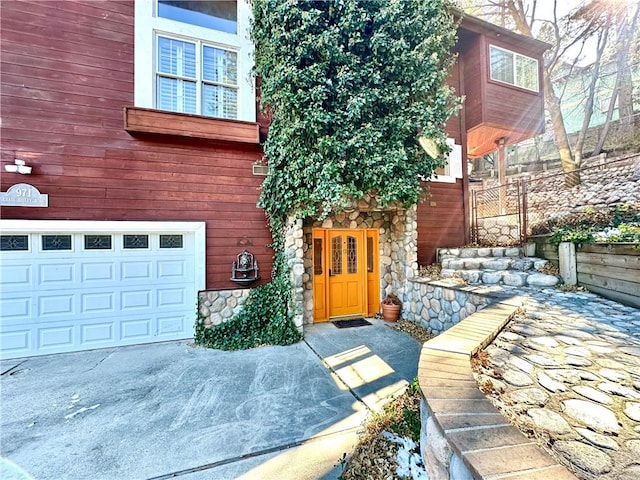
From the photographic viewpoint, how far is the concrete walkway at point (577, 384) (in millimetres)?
1240

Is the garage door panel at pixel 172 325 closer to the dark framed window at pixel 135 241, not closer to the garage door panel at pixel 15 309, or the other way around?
the dark framed window at pixel 135 241

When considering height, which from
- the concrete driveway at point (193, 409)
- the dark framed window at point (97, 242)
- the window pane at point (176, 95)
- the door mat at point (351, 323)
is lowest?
the concrete driveway at point (193, 409)

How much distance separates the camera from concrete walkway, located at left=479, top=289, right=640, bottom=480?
1240 millimetres

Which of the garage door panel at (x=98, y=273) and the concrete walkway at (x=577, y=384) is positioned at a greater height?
the garage door panel at (x=98, y=273)

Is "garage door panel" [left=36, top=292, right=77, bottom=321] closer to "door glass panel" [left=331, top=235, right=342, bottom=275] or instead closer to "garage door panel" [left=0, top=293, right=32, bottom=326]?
"garage door panel" [left=0, top=293, right=32, bottom=326]

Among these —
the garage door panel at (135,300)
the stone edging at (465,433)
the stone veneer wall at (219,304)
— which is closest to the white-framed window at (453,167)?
the stone veneer wall at (219,304)

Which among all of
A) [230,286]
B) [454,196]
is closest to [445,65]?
[454,196]

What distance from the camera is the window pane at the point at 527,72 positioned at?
276 inches

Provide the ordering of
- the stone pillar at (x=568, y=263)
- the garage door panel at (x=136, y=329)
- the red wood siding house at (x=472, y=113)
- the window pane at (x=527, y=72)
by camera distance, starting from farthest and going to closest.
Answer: the window pane at (x=527, y=72)
the red wood siding house at (x=472, y=113)
the garage door panel at (x=136, y=329)
the stone pillar at (x=568, y=263)

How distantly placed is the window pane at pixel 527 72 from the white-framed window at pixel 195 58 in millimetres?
6524

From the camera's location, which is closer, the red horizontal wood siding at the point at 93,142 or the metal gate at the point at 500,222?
the red horizontal wood siding at the point at 93,142

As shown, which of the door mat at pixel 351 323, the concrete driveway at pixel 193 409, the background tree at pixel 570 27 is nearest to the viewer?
the concrete driveway at pixel 193 409

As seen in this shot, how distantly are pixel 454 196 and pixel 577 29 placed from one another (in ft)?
28.5

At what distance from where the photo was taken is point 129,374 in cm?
352
